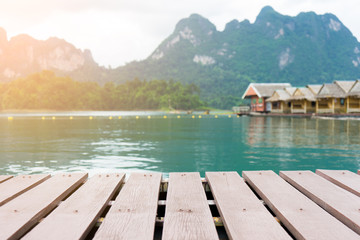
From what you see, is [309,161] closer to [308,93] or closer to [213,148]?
[213,148]

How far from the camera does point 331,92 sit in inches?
1618

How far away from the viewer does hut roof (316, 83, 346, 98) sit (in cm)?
4059

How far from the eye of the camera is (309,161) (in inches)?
371

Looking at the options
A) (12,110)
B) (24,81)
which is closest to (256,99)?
(12,110)

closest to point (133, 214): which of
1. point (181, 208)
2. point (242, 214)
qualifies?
point (181, 208)

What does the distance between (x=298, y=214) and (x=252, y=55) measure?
147700 mm

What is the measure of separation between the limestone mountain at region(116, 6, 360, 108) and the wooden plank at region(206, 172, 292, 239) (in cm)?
10145

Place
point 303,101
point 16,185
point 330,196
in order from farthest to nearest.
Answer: point 303,101 < point 16,185 < point 330,196

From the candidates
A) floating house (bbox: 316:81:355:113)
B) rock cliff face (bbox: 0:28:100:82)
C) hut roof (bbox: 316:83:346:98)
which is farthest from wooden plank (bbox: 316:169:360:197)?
rock cliff face (bbox: 0:28:100:82)

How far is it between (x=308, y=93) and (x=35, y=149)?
42.5 meters

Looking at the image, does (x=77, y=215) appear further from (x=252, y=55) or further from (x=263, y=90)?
(x=252, y=55)

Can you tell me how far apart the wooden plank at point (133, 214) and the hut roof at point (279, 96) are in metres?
48.5

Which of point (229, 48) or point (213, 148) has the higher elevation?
point (229, 48)

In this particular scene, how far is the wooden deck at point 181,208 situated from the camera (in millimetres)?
1927
